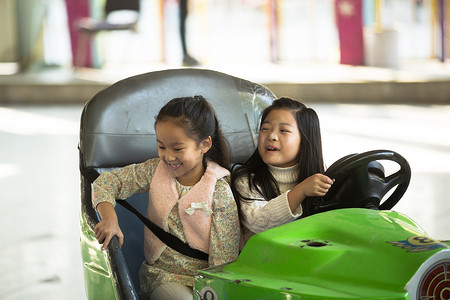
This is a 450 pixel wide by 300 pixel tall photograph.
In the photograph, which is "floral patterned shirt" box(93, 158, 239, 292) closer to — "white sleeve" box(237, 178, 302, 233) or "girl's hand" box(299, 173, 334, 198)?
"white sleeve" box(237, 178, 302, 233)

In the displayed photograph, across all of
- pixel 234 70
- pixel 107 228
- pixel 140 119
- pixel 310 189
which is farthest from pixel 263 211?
pixel 234 70

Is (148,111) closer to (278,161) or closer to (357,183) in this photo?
(278,161)

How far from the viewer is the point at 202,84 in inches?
80.2

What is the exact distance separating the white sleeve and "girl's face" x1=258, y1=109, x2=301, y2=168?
87 millimetres

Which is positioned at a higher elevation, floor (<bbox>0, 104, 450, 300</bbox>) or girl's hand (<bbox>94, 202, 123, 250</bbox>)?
girl's hand (<bbox>94, 202, 123, 250</bbox>)

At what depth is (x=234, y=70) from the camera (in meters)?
7.73

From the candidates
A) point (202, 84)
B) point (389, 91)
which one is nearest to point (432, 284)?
point (202, 84)

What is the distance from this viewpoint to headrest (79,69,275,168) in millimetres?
1904

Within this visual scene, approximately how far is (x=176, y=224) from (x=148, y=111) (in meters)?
0.39

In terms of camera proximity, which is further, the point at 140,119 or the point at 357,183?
the point at 140,119

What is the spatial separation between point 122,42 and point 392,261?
26.2ft

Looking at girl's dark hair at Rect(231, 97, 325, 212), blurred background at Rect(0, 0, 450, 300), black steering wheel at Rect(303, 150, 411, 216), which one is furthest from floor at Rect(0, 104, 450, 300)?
black steering wheel at Rect(303, 150, 411, 216)

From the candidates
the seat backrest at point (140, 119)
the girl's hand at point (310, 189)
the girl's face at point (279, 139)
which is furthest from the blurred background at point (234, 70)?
the girl's hand at point (310, 189)

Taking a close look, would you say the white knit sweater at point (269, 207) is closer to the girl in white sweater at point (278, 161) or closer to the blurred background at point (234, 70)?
the girl in white sweater at point (278, 161)
